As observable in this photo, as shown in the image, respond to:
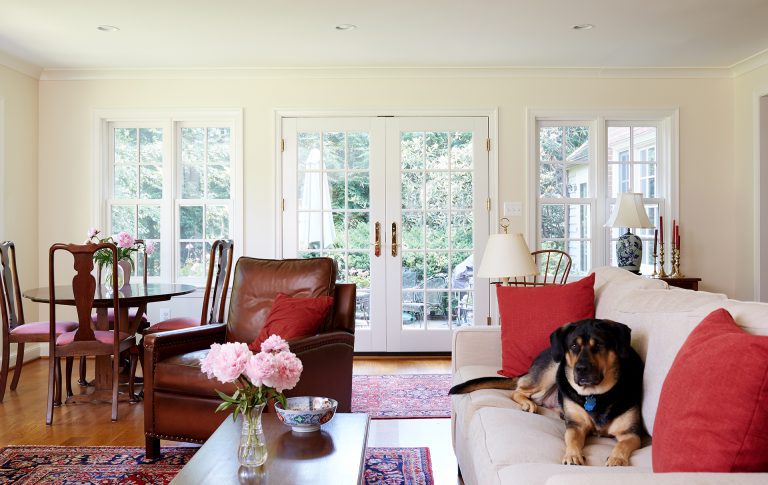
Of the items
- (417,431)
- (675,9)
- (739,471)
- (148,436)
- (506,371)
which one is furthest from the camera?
(675,9)

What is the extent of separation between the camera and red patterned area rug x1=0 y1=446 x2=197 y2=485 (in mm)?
2836

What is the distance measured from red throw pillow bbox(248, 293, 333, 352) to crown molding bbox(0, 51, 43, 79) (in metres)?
3.39

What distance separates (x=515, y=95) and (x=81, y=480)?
4316 mm

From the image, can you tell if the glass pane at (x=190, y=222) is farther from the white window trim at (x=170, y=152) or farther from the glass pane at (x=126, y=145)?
the glass pane at (x=126, y=145)

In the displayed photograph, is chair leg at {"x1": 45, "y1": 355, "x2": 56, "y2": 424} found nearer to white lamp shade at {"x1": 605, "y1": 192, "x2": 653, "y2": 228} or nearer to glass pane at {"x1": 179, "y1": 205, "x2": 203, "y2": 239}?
glass pane at {"x1": 179, "y1": 205, "x2": 203, "y2": 239}

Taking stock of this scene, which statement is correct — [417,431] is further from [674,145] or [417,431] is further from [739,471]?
[674,145]

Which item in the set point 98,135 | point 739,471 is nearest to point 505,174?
point 98,135

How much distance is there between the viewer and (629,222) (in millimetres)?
5062

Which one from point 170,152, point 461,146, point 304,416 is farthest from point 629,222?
point 170,152

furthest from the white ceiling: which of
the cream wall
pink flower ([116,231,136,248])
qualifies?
pink flower ([116,231,136,248])

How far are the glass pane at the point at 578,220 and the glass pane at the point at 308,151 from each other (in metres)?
2.22

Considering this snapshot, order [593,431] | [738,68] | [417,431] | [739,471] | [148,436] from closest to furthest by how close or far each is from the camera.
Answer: [739,471], [593,431], [148,436], [417,431], [738,68]

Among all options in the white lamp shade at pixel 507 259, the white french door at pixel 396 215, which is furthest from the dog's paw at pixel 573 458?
the white french door at pixel 396 215

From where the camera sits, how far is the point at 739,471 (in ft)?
4.17
